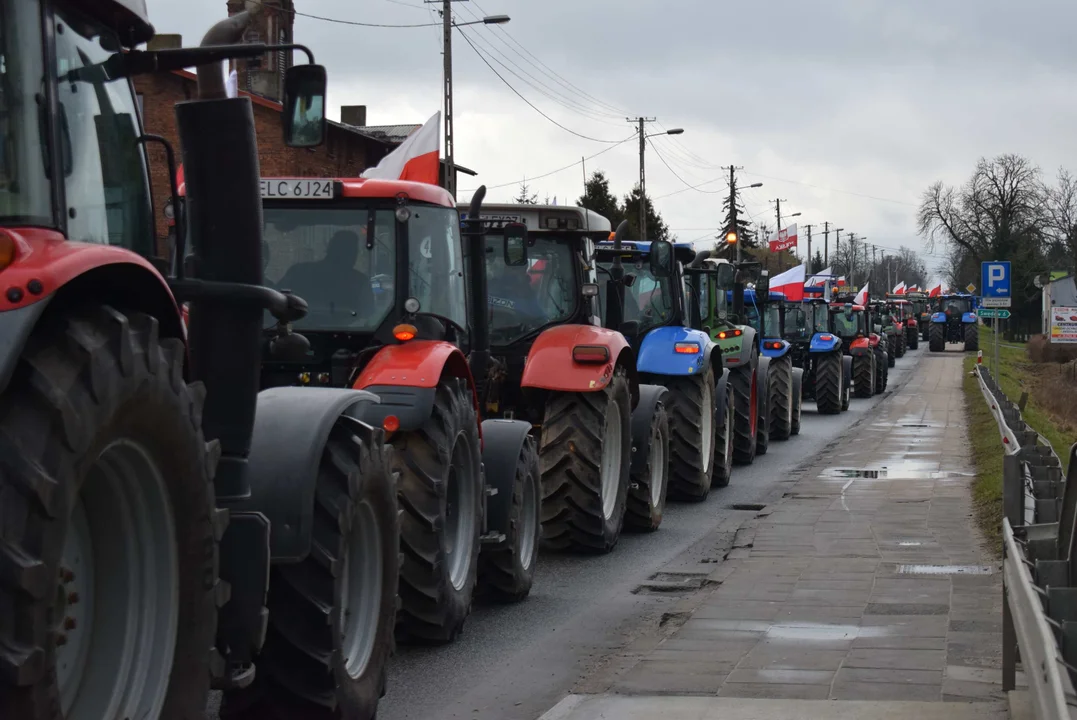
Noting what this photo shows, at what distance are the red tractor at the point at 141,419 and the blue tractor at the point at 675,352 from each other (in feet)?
27.2

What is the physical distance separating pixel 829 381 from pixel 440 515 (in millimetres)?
23093

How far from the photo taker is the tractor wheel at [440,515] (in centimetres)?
718

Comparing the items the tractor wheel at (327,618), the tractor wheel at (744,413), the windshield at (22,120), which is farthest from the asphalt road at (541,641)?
the tractor wheel at (744,413)

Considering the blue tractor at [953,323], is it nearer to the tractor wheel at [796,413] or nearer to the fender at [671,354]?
the tractor wheel at [796,413]

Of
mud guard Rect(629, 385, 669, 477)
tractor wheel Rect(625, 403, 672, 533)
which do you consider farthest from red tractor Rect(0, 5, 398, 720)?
tractor wheel Rect(625, 403, 672, 533)

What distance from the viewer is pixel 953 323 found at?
72.5 m

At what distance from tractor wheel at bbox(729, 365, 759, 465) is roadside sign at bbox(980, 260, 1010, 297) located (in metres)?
7.88

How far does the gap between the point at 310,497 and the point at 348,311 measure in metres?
3.01

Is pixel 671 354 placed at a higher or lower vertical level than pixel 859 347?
higher

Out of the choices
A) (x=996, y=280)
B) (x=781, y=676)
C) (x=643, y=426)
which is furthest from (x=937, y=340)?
(x=781, y=676)

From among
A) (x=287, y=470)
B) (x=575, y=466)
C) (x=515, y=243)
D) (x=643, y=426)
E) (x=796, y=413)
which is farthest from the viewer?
(x=796, y=413)

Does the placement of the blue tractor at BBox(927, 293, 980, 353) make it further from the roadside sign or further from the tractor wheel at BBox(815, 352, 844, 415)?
the roadside sign

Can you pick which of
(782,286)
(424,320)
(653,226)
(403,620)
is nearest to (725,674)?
(403,620)

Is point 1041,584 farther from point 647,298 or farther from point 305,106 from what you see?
point 647,298
